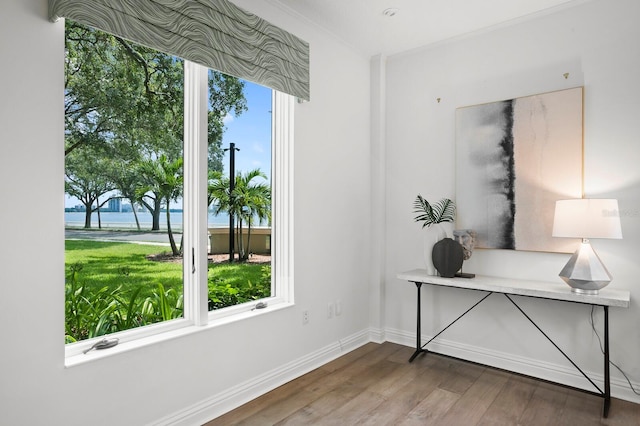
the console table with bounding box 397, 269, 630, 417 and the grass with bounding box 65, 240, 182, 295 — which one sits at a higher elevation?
the grass with bounding box 65, 240, 182, 295

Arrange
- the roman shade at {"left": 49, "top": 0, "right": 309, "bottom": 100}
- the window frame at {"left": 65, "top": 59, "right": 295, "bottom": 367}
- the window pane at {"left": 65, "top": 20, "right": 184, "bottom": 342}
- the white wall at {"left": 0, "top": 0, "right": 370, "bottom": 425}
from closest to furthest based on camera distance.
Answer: the white wall at {"left": 0, "top": 0, "right": 370, "bottom": 425} < the roman shade at {"left": 49, "top": 0, "right": 309, "bottom": 100} < the window pane at {"left": 65, "top": 20, "right": 184, "bottom": 342} < the window frame at {"left": 65, "top": 59, "right": 295, "bottom": 367}

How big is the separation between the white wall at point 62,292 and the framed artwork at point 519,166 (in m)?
1.16

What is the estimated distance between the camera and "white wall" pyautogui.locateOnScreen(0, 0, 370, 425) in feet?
5.16

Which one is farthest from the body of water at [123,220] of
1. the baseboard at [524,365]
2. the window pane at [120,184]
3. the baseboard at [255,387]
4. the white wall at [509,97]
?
the baseboard at [524,365]

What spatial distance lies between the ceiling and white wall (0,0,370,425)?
17 centimetres

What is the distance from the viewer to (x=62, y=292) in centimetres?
171

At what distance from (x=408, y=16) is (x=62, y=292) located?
9.19ft

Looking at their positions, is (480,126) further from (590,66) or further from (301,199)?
(301,199)

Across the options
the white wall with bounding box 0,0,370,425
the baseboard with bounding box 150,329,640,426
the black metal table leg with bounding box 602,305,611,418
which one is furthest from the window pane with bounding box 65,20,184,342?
the black metal table leg with bounding box 602,305,611,418

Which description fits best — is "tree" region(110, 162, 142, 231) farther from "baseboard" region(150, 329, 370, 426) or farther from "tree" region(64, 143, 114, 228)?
"baseboard" region(150, 329, 370, 426)

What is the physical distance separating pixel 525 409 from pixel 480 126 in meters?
2.02

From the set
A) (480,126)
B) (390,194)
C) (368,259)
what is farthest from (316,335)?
(480,126)

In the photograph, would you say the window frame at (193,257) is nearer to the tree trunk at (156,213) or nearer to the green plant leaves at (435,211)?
the tree trunk at (156,213)

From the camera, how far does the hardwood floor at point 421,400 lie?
2252 millimetres
